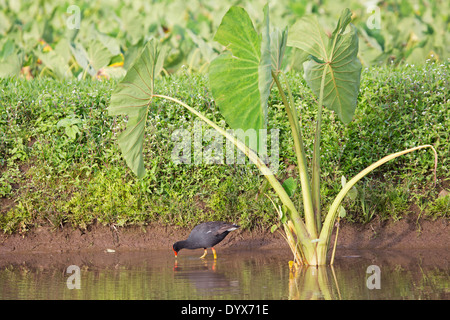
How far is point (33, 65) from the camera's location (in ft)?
26.3

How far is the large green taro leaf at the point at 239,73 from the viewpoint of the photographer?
3660mm

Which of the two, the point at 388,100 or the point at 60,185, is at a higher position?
the point at 388,100

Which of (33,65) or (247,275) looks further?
(33,65)

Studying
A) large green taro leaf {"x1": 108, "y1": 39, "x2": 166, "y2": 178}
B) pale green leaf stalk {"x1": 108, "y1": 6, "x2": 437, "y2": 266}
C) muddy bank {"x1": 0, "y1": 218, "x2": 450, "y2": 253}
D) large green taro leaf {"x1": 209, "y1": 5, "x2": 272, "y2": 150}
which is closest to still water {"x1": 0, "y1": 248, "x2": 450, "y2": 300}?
muddy bank {"x1": 0, "y1": 218, "x2": 450, "y2": 253}

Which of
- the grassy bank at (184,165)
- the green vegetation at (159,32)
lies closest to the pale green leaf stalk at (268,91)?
the grassy bank at (184,165)

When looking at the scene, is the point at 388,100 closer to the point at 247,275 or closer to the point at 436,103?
the point at 436,103

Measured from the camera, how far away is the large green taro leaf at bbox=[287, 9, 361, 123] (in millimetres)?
4094

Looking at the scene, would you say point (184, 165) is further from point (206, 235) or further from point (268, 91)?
point (268, 91)

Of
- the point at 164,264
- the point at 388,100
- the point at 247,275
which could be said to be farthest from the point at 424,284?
the point at 388,100

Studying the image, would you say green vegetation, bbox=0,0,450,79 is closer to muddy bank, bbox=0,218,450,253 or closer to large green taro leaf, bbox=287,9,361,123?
large green taro leaf, bbox=287,9,361,123

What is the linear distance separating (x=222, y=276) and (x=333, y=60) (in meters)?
1.71

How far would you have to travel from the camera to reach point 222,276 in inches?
162

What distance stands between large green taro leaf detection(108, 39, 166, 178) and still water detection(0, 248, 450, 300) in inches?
32.6
